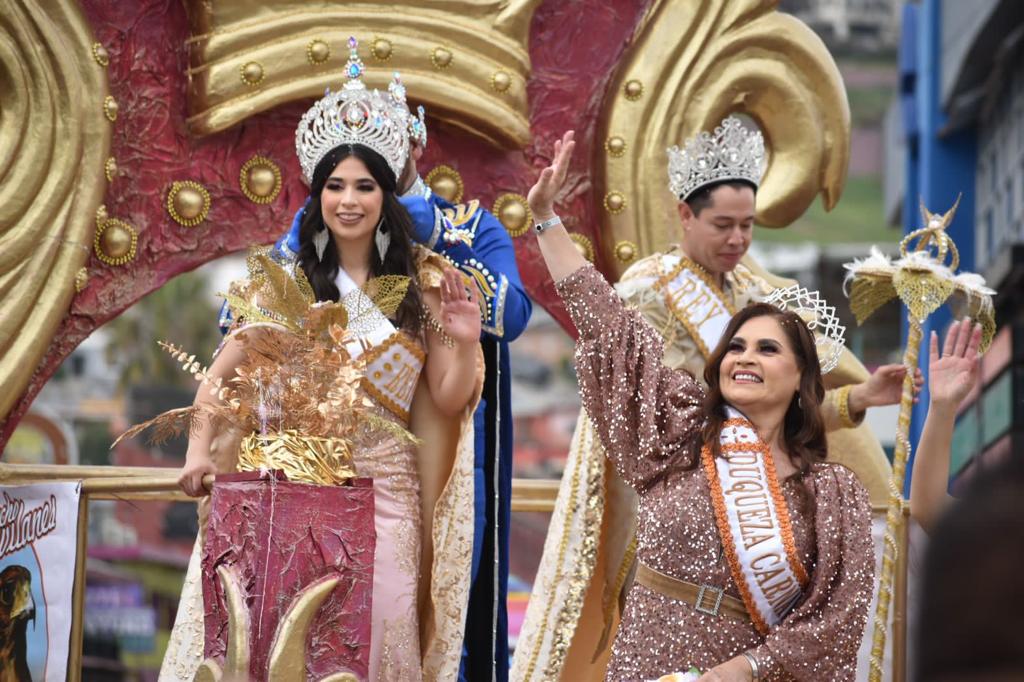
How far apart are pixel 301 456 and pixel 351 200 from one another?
0.78 metres

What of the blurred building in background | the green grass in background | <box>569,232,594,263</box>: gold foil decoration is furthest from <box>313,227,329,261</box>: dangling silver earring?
the green grass in background

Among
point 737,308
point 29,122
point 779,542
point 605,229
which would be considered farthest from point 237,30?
point 779,542

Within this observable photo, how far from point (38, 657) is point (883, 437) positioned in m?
3.79

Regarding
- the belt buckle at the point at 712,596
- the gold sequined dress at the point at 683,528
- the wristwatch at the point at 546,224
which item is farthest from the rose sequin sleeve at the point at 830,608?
the wristwatch at the point at 546,224

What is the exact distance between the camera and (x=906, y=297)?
4.39 metres

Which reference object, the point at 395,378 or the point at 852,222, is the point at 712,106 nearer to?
the point at 395,378

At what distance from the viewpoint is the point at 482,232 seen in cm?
474

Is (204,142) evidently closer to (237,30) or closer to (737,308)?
(237,30)

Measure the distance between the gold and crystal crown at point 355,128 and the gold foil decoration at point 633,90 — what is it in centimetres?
156

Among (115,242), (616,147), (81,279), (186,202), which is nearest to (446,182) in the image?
(616,147)

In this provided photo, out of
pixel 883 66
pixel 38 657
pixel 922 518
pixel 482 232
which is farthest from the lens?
pixel 883 66

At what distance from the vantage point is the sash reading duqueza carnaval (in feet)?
11.8

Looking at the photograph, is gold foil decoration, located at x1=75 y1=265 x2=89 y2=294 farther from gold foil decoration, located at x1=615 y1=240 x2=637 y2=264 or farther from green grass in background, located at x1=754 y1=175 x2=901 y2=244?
green grass in background, located at x1=754 y1=175 x2=901 y2=244

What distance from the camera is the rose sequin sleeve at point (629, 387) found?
3.84 metres
